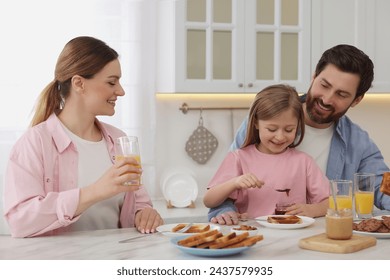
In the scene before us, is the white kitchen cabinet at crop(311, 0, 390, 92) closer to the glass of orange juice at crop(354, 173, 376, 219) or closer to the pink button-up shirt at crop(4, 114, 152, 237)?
the glass of orange juice at crop(354, 173, 376, 219)

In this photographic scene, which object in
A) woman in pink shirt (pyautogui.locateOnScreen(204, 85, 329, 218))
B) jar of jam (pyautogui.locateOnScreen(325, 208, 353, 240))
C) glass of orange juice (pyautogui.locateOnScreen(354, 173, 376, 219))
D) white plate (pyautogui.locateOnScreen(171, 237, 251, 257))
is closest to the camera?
white plate (pyautogui.locateOnScreen(171, 237, 251, 257))

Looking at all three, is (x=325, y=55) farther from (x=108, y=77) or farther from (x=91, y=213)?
(x=91, y=213)

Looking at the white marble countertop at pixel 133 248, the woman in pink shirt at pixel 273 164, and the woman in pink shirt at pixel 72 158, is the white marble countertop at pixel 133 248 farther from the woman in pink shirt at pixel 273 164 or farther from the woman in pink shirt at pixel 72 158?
the woman in pink shirt at pixel 273 164

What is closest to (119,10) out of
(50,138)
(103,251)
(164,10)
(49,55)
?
(164,10)

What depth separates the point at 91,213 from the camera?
2053mm

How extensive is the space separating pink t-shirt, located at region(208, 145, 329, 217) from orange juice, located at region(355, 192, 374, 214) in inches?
10.0

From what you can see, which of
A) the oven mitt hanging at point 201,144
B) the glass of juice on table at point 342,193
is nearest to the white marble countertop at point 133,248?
the glass of juice on table at point 342,193

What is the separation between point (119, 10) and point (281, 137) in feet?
5.12

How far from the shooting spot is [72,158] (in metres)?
1.99

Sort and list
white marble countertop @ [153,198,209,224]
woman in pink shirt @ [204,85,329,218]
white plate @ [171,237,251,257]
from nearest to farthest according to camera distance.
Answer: white plate @ [171,237,251,257] → woman in pink shirt @ [204,85,329,218] → white marble countertop @ [153,198,209,224]

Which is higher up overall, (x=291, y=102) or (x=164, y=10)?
(x=164, y=10)

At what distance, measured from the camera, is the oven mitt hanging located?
3656 millimetres

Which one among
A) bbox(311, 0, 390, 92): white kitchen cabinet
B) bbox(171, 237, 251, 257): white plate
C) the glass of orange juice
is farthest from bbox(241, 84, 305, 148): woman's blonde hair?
bbox(311, 0, 390, 92): white kitchen cabinet
